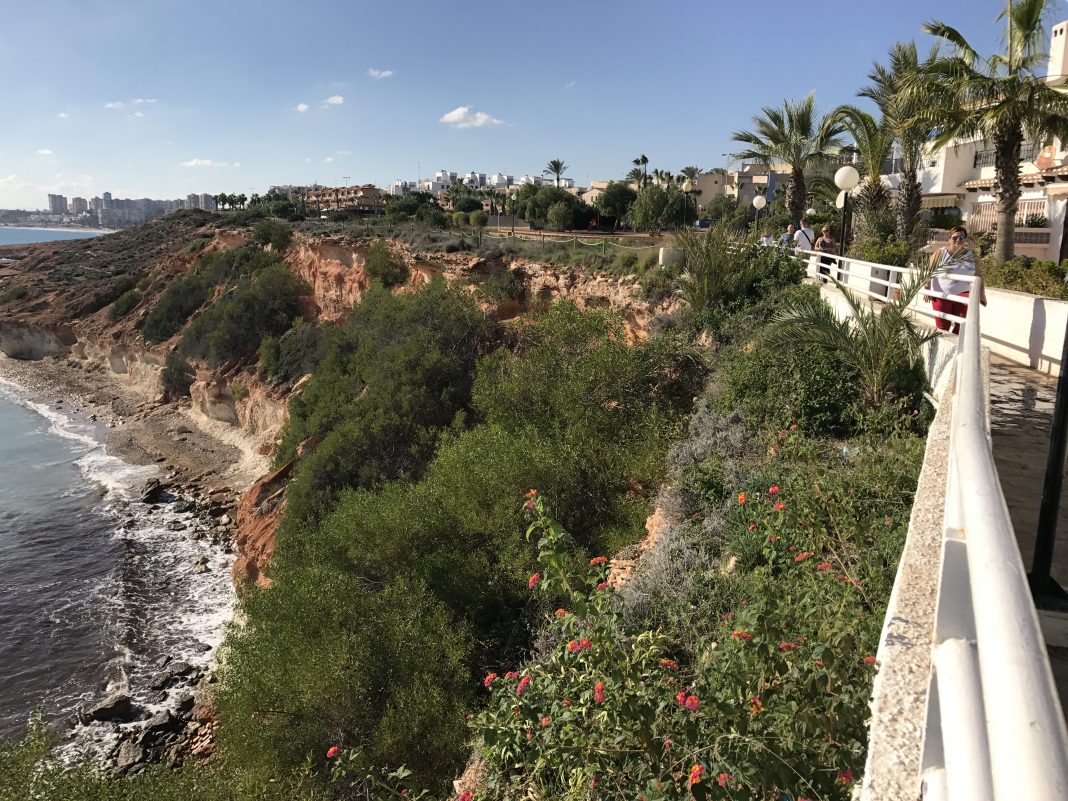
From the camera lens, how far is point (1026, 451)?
5031 millimetres

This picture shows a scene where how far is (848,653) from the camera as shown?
314cm

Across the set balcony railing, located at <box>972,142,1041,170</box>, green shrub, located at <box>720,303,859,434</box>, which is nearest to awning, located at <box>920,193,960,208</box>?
balcony railing, located at <box>972,142,1041,170</box>

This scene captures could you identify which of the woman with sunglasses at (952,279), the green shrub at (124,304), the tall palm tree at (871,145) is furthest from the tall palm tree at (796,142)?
the green shrub at (124,304)

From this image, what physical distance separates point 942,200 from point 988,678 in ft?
104

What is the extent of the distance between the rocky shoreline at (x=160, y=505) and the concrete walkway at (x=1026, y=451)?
12623 millimetres

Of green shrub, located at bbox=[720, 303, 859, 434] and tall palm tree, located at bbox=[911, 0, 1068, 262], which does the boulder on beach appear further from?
tall palm tree, located at bbox=[911, 0, 1068, 262]

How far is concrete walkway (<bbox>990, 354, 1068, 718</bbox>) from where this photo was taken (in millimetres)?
3619

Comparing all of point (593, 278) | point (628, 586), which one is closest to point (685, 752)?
point (628, 586)

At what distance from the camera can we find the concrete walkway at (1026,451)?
3.62 meters

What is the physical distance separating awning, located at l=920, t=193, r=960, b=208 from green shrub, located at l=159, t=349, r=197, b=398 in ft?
110

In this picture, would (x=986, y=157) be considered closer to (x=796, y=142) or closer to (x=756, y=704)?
(x=796, y=142)

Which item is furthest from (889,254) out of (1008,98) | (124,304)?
(124,304)

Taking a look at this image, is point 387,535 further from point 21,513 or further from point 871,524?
point 21,513

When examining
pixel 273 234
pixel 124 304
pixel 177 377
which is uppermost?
pixel 273 234
